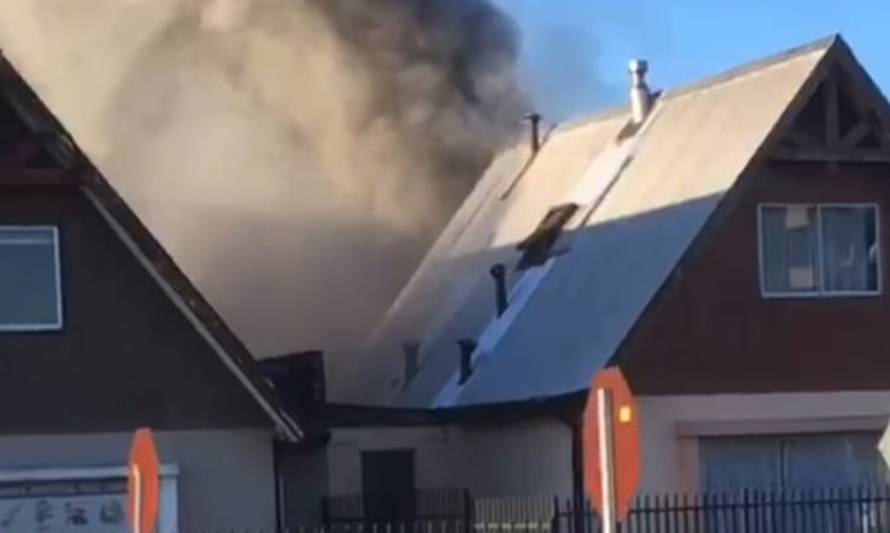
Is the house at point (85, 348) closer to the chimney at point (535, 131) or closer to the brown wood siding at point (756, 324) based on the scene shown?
the brown wood siding at point (756, 324)

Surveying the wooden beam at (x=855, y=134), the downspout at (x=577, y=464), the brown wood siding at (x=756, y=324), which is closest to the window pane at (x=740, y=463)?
the brown wood siding at (x=756, y=324)

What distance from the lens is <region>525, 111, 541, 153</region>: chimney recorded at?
36.0m

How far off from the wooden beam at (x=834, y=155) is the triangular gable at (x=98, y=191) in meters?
6.34

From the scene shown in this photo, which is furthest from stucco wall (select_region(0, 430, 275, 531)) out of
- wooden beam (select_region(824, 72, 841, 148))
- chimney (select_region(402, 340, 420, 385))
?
chimney (select_region(402, 340, 420, 385))

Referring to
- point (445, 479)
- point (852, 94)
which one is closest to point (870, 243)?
point (852, 94)

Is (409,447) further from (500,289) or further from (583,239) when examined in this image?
(583,239)

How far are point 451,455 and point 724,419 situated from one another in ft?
16.4

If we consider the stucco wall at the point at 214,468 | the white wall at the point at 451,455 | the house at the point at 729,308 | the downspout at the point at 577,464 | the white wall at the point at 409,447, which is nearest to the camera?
the stucco wall at the point at 214,468

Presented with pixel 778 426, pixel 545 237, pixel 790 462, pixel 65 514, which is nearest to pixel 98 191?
pixel 65 514

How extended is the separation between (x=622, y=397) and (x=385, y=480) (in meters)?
17.3

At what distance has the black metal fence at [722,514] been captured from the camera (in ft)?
82.3

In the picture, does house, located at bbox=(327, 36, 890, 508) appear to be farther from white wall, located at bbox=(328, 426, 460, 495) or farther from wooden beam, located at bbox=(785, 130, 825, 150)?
white wall, located at bbox=(328, 426, 460, 495)

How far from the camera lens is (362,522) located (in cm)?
2956

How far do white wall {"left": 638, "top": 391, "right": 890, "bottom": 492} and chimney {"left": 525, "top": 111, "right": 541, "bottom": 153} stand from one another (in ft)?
29.9
